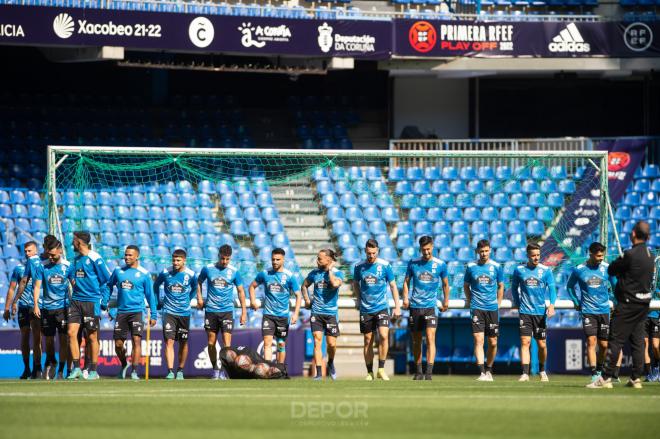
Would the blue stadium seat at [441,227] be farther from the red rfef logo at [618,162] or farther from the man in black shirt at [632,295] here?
the man in black shirt at [632,295]

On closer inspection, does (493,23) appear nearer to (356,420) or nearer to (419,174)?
(419,174)

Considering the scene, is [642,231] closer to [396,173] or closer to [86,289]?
[86,289]

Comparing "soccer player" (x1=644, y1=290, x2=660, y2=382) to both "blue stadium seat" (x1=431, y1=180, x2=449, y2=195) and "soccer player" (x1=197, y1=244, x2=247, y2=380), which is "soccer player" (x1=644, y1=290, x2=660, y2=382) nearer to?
"soccer player" (x1=197, y1=244, x2=247, y2=380)

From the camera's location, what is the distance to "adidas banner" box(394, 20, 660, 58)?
28.2m

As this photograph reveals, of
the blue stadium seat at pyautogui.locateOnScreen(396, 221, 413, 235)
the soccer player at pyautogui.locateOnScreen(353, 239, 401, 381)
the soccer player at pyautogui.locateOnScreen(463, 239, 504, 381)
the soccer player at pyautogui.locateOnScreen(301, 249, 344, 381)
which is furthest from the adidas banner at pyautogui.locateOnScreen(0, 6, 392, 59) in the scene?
the soccer player at pyautogui.locateOnScreen(463, 239, 504, 381)

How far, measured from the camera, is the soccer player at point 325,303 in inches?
720

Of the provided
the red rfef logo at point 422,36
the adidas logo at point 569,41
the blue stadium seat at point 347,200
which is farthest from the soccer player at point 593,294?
the adidas logo at point 569,41

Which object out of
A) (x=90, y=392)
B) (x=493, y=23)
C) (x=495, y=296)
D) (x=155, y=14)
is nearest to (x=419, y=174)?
(x=493, y=23)

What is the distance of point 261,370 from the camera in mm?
16922

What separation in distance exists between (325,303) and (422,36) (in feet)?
37.7

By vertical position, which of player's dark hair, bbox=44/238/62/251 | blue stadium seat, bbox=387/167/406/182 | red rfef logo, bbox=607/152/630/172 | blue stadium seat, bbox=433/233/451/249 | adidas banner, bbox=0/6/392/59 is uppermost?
adidas banner, bbox=0/6/392/59

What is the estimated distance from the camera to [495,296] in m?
18.5

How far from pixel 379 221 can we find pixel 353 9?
6.07 metres

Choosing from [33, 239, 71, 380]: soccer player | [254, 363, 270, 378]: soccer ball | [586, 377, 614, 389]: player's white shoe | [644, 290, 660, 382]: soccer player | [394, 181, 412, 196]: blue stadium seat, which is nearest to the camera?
[586, 377, 614, 389]: player's white shoe
